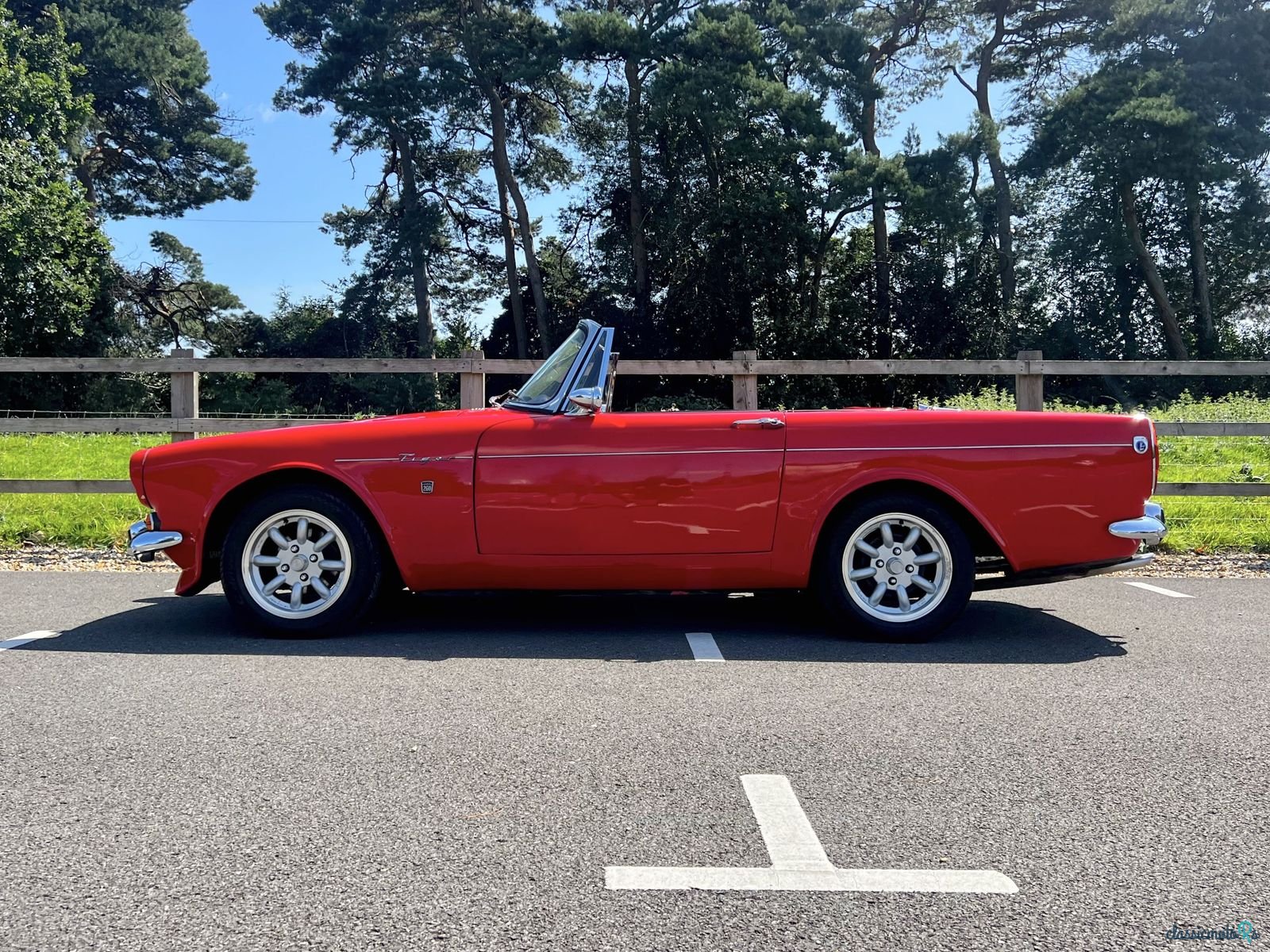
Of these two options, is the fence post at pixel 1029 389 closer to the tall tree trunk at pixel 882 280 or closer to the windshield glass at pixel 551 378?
the windshield glass at pixel 551 378

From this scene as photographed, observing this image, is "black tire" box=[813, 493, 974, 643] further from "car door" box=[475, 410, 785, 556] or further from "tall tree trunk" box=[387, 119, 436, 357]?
"tall tree trunk" box=[387, 119, 436, 357]

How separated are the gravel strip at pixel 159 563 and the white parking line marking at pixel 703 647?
379 cm

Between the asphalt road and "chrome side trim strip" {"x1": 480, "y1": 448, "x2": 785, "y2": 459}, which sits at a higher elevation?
"chrome side trim strip" {"x1": 480, "y1": 448, "x2": 785, "y2": 459}

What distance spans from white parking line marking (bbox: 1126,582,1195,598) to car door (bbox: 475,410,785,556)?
2.97m

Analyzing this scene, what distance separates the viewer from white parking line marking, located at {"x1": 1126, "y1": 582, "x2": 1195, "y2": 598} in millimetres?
5906

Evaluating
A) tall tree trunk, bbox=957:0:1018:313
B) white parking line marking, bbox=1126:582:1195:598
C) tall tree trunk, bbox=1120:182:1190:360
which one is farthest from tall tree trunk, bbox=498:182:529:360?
white parking line marking, bbox=1126:582:1195:598

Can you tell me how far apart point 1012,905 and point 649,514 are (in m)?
2.63

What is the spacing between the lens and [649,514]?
450 centimetres

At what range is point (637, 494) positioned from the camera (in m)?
4.50

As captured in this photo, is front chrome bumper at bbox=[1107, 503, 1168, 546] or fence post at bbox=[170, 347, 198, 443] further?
fence post at bbox=[170, 347, 198, 443]

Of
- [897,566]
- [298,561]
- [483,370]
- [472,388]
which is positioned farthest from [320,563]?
[483,370]

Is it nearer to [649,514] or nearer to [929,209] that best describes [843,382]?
[929,209]

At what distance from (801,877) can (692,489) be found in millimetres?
2444

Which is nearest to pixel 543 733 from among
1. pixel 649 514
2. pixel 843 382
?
pixel 649 514
